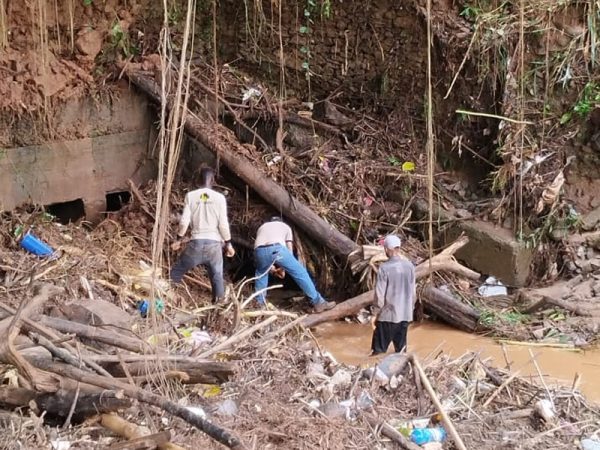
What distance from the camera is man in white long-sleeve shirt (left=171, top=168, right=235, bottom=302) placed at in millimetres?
7043

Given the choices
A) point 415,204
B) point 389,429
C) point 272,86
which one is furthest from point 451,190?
point 389,429

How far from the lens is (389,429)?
4508 millimetres

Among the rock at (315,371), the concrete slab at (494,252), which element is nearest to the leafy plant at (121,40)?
the concrete slab at (494,252)

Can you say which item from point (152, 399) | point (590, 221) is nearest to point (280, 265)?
point (590, 221)

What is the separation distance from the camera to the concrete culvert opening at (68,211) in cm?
887

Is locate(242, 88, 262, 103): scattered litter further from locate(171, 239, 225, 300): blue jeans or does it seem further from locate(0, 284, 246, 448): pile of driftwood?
locate(0, 284, 246, 448): pile of driftwood

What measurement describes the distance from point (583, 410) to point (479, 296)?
3.12 meters

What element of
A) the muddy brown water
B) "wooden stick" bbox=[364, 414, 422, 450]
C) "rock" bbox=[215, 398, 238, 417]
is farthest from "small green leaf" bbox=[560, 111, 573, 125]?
"rock" bbox=[215, 398, 238, 417]

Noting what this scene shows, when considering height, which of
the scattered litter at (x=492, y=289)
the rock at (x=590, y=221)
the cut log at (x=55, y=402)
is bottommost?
the scattered litter at (x=492, y=289)

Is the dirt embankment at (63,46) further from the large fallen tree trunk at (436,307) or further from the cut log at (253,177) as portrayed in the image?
the large fallen tree trunk at (436,307)

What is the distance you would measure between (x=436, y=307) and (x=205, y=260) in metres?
2.30

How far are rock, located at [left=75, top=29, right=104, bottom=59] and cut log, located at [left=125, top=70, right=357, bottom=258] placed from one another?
1.35ft

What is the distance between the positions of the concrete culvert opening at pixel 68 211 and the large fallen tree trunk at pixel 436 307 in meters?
3.17

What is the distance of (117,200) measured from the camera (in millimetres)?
9242
